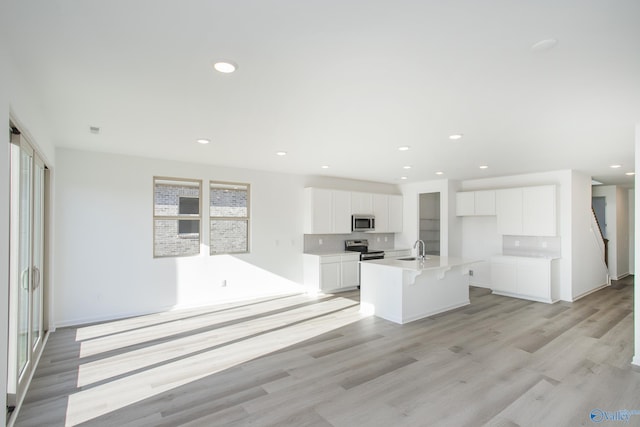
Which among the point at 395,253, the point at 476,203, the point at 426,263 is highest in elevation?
the point at 476,203

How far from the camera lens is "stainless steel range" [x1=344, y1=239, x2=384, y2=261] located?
730 centimetres

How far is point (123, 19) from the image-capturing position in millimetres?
1725

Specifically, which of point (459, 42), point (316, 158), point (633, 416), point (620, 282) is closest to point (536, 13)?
point (459, 42)

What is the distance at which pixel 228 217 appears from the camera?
6195 millimetres

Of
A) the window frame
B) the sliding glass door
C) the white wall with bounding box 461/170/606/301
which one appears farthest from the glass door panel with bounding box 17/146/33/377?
the white wall with bounding box 461/170/606/301

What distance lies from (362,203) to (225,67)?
18.8 ft

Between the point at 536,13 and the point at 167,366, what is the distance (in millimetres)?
4024

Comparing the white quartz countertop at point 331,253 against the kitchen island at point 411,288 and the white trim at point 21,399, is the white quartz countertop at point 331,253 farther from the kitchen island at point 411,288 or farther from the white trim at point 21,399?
the white trim at point 21,399

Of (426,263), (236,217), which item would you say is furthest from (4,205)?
(426,263)

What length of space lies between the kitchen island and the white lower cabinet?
132 cm

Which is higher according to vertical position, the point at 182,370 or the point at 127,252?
the point at 127,252

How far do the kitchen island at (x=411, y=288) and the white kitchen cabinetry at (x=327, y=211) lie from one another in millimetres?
1706

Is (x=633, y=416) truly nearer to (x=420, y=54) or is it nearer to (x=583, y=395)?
(x=583, y=395)

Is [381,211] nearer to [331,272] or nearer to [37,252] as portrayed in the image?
[331,272]
